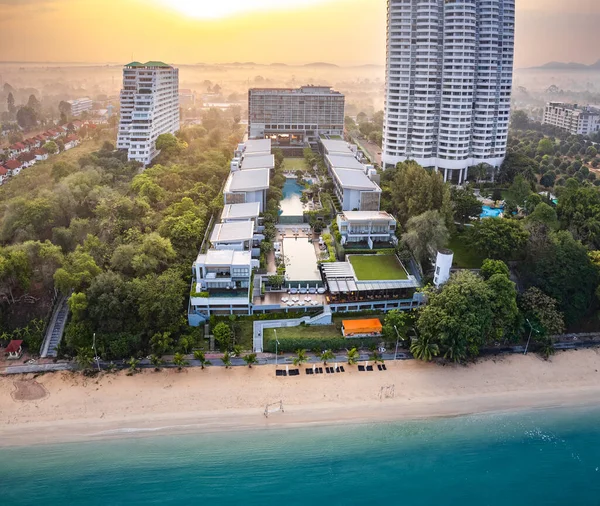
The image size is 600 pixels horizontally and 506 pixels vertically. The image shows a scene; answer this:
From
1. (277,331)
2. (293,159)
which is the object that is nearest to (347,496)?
(277,331)

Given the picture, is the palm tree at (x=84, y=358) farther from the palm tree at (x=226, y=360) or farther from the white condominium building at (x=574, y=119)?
the white condominium building at (x=574, y=119)

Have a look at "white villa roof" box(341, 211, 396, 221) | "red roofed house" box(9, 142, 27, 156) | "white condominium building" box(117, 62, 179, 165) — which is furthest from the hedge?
"red roofed house" box(9, 142, 27, 156)

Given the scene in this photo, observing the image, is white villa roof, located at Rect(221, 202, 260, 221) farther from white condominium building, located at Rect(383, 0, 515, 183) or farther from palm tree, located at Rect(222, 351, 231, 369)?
white condominium building, located at Rect(383, 0, 515, 183)

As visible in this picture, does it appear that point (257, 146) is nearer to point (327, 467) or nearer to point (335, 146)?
point (335, 146)

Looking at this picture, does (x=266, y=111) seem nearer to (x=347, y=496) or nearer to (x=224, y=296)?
(x=224, y=296)

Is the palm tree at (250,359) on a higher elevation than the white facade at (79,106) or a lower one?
lower

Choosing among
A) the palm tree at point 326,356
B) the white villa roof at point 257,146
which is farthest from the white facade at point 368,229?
the white villa roof at point 257,146
